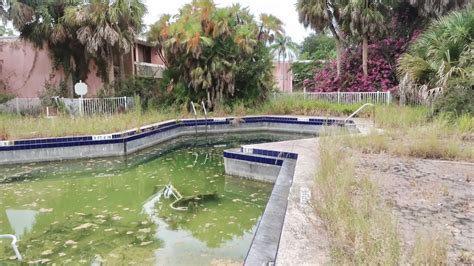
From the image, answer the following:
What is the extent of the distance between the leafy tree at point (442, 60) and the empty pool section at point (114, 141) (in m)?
2.03

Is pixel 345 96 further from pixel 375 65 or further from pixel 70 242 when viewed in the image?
pixel 70 242

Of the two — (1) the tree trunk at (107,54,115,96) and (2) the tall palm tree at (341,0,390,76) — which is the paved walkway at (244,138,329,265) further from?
(1) the tree trunk at (107,54,115,96)

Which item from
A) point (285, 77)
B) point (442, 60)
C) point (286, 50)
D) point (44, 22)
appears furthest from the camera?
point (285, 77)

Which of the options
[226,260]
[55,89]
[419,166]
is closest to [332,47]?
[55,89]

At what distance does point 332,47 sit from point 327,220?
27376 mm

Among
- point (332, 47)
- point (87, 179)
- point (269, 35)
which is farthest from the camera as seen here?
point (332, 47)

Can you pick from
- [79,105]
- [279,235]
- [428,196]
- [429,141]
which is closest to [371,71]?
[429,141]

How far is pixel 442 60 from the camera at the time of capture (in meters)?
9.53

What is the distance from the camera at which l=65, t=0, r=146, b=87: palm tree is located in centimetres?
1328

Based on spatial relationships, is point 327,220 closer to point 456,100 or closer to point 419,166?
point 419,166

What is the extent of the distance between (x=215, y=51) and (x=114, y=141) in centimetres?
643

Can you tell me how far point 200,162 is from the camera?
8.18 meters

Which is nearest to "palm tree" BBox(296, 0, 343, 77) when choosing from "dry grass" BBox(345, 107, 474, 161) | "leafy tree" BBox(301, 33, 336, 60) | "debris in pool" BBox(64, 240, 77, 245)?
"leafy tree" BBox(301, 33, 336, 60)

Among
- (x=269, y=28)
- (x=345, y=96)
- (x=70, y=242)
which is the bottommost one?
(x=70, y=242)
